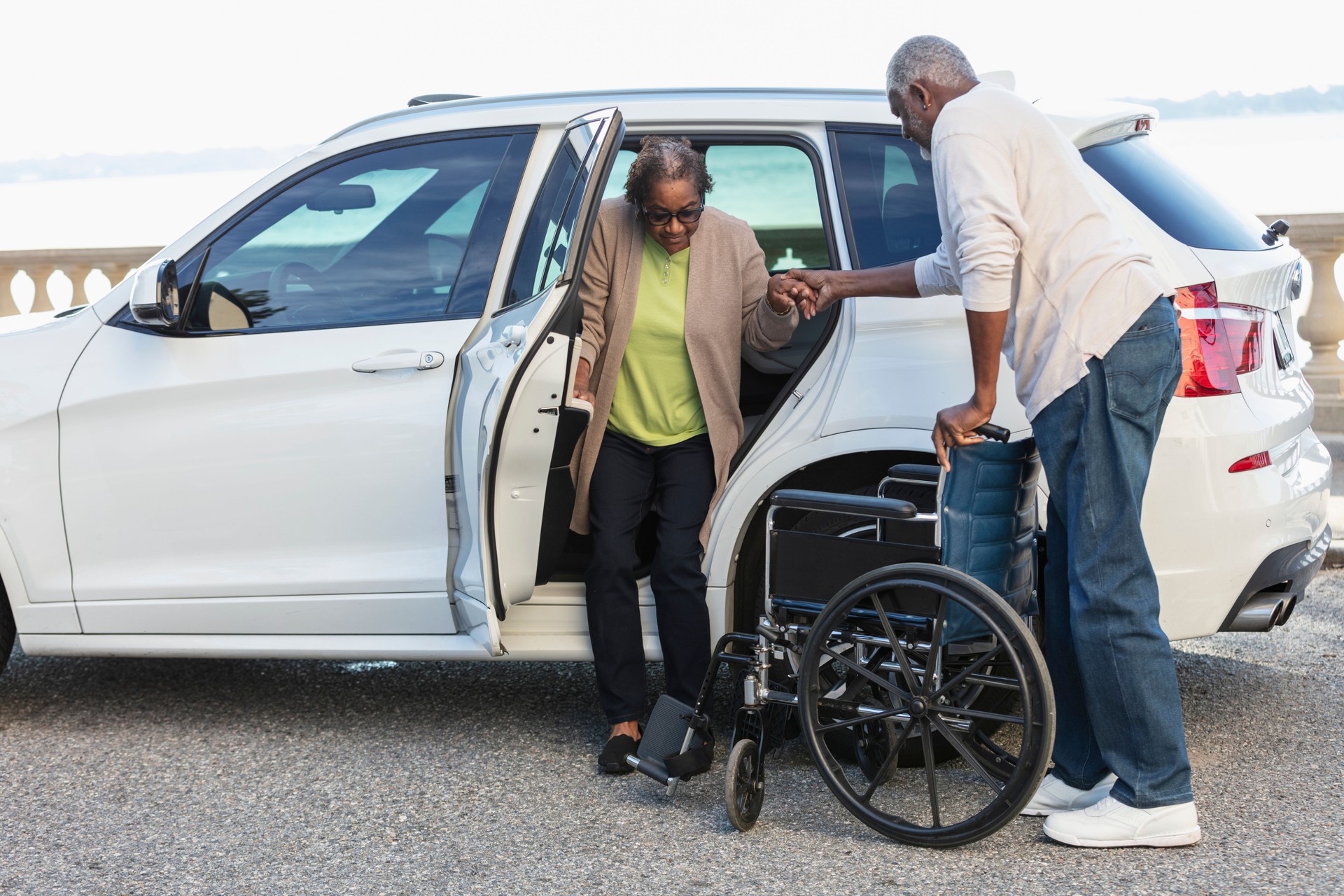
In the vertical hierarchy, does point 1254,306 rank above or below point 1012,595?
above

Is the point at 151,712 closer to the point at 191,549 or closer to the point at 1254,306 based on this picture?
the point at 191,549

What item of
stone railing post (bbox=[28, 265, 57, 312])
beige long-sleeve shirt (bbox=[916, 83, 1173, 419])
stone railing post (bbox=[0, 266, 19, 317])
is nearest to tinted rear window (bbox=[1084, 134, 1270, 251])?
beige long-sleeve shirt (bbox=[916, 83, 1173, 419])

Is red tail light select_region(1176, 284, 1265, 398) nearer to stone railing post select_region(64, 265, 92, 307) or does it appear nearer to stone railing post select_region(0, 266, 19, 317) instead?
stone railing post select_region(64, 265, 92, 307)

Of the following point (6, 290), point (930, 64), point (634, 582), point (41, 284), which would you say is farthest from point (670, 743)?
A: point (6, 290)

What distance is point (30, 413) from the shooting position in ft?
11.6

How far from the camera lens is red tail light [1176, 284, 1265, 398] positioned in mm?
3010

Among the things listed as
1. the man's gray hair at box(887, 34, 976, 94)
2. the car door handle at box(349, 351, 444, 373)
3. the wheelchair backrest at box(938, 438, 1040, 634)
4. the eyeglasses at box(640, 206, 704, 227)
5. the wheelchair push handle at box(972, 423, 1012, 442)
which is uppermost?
the man's gray hair at box(887, 34, 976, 94)

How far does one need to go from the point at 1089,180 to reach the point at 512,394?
1420 millimetres

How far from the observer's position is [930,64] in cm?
287

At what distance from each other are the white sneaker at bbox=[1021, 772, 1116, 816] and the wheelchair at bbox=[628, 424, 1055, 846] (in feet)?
0.45

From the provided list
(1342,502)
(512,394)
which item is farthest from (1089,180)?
(1342,502)

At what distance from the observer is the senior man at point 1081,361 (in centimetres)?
277

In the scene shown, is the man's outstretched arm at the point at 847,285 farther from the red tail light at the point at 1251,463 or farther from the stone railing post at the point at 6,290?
the stone railing post at the point at 6,290

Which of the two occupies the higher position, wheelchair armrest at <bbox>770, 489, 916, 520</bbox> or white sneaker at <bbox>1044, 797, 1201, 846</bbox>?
wheelchair armrest at <bbox>770, 489, 916, 520</bbox>
